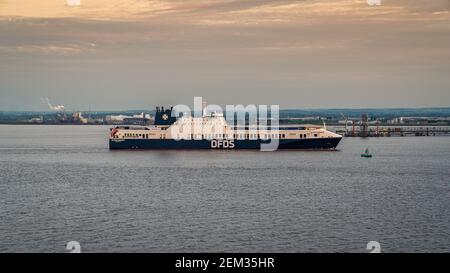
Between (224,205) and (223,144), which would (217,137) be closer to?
(223,144)

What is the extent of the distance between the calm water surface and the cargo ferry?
7.04 m

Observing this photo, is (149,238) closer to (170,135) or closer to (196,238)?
(196,238)

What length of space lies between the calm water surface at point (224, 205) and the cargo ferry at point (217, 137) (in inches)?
277

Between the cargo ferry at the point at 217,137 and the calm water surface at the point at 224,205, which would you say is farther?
the cargo ferry at the point at 217,137

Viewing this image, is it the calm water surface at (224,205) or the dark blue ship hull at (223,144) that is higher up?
the dark blue ship hull at (223,144)

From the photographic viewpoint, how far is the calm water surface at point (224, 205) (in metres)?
16.6

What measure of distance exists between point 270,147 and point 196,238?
34.2 m

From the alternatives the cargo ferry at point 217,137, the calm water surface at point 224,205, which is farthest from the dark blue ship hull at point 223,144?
the calm water surface at point 224,205

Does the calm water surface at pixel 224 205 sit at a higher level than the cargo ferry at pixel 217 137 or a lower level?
lower

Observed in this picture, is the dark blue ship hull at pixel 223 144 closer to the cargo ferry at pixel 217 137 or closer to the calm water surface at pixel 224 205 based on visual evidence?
the cargo ferry at pixel 217 137

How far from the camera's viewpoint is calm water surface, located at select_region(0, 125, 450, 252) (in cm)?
1659

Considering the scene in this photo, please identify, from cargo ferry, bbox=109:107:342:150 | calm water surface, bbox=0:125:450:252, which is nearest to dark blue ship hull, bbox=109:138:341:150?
cargo ferry, bbox=109:107:342:150
